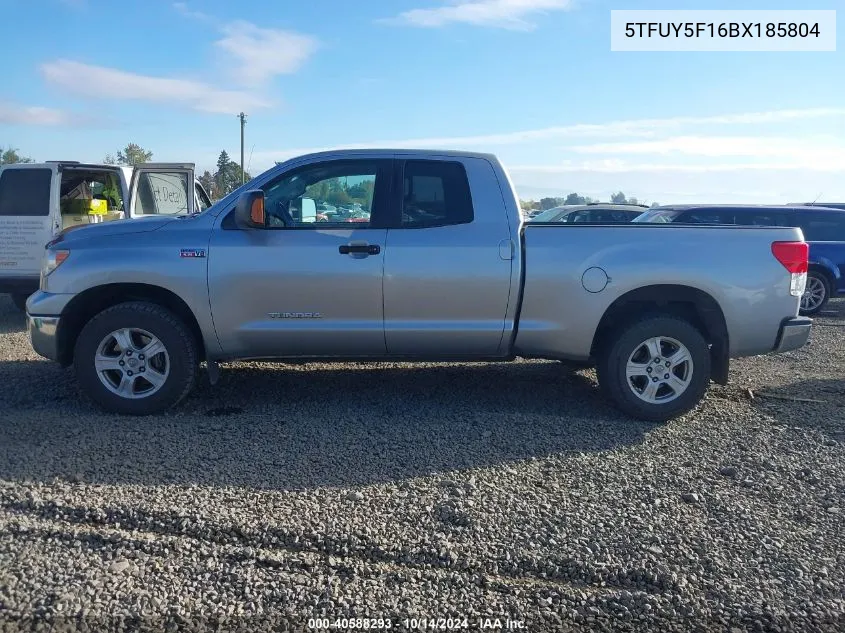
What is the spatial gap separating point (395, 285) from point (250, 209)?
3.78 feet

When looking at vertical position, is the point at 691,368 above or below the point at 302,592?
above

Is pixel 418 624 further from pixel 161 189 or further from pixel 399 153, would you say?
pixel 161 189

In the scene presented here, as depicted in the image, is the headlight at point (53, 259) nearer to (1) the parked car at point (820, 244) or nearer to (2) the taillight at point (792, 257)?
(2) the taillight at point (792, 257)

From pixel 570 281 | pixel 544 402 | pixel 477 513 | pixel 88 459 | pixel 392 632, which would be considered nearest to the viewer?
pixel 392 632

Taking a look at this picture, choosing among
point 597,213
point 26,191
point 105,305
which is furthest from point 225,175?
point 105,305

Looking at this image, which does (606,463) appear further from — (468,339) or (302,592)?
(302,592)

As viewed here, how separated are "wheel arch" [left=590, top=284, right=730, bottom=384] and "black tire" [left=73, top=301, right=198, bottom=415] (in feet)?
10.0

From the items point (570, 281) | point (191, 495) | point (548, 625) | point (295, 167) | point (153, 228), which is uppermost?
point (295, 167)

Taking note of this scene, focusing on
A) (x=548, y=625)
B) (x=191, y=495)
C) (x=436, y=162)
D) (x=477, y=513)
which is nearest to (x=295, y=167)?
(x=436, y=162)

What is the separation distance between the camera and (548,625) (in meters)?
2.79

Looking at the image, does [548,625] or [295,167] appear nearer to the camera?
[548,625]

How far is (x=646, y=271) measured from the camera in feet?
16.6

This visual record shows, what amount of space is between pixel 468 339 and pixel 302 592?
102 inches

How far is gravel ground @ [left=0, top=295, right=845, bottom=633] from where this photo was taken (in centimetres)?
289
